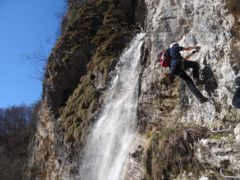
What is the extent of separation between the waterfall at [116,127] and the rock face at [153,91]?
1.70 feet

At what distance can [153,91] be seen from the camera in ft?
40.4

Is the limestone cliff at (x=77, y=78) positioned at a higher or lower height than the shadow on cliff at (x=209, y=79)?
higher

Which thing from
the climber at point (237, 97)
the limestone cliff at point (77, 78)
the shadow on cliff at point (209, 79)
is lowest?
the climber at point (237, 97)

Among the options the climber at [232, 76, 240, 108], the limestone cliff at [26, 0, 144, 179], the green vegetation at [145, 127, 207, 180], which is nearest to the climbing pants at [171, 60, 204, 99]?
the green vegetation at [145, 127, 207, 180]

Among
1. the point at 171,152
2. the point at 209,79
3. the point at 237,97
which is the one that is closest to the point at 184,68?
the point at 209,79

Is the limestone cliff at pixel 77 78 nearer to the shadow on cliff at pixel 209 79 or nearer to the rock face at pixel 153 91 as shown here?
the rock face at pixel 153 91

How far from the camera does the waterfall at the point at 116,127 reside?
41.5ft

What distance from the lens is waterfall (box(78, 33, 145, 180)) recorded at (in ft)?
41.5

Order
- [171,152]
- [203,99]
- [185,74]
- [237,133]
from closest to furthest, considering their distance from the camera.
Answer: [237,133] < [171,152] < [203,99] < [185,74]

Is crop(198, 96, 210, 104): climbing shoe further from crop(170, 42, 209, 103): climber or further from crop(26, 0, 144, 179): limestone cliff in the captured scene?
crop(26, 0, 144, 179): limestone cliff

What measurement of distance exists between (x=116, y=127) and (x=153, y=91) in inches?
77.7

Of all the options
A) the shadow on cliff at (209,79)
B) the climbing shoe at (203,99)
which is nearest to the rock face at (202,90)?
the shadow on cliff at (209,79)

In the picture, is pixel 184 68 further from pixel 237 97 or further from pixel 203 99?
pixel 237 97

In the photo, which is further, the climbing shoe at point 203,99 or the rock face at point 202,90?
the climbing shoe at point 203,99
